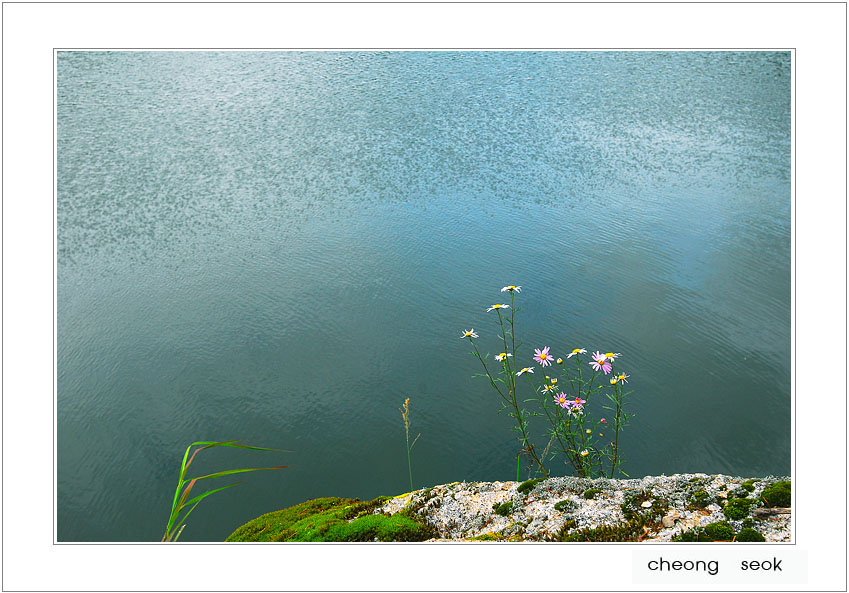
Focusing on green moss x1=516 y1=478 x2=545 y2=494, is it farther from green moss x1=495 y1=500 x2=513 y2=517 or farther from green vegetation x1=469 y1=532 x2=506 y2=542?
green vegetation x1=469 y1=532 x2=506 y2=542

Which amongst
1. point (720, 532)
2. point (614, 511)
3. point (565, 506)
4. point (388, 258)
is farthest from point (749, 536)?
point (388, 258)

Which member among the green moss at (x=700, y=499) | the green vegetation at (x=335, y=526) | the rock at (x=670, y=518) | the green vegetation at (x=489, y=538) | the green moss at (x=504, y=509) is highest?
the green moss at (x=700, y=499)

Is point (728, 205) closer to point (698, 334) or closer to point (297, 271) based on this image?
point (698, 334)

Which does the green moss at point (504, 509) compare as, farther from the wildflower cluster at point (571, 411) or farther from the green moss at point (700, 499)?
the green moss at point (700, 499)

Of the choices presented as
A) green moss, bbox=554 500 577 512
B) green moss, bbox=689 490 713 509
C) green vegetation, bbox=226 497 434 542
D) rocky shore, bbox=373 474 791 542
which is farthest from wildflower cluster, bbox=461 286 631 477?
green vegetation, bbox=226 497 434 542

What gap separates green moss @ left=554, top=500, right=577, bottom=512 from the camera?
296 cm

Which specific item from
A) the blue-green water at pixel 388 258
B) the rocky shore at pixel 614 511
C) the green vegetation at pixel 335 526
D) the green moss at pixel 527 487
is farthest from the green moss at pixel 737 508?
the blue-green water at pixel 388 258

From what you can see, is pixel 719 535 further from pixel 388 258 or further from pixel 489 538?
pixel 388 258

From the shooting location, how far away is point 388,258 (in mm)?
7570

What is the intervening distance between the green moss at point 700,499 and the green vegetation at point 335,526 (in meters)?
1.30

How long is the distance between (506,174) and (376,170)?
2.06 m

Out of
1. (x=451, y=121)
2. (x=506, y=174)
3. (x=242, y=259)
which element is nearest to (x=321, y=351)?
(x=242, y=259)

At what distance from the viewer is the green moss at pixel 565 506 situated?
2.96 metres

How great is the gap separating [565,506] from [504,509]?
0.35m
